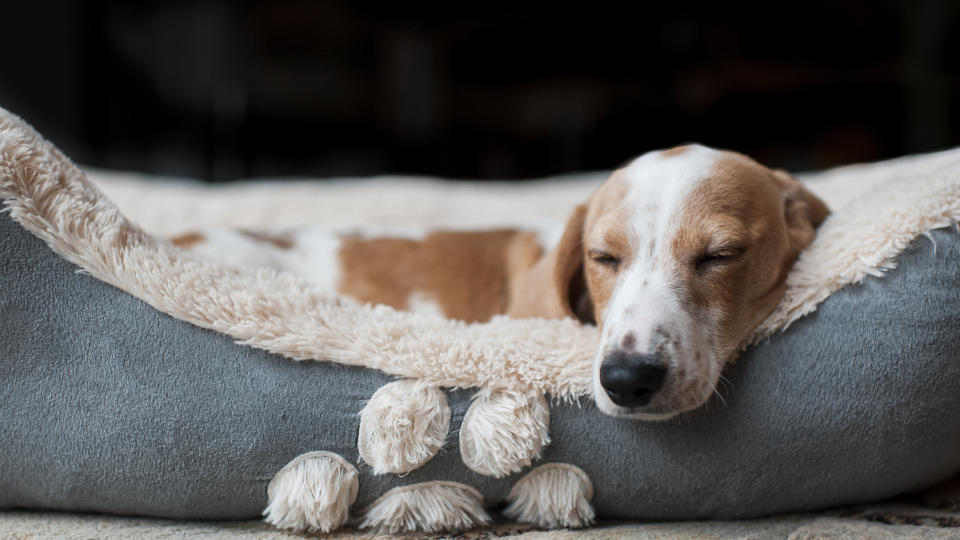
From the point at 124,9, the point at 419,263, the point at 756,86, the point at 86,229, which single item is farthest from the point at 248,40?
the point at 86,229

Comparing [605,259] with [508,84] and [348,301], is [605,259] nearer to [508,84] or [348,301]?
[348,301]

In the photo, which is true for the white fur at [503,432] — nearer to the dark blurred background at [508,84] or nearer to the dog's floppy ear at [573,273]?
the dog's floppy ear at [573,273]

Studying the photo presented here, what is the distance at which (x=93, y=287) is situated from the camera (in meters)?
1.36

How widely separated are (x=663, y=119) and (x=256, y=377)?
499 centimetres

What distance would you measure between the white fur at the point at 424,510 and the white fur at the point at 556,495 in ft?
0.29

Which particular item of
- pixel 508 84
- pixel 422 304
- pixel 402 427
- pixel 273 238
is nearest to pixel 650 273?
pixel 402 427

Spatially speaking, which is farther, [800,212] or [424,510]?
[800,212]

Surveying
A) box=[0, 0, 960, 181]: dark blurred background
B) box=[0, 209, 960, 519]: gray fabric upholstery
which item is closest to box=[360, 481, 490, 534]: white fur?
box=[0, 209, 960, 519]: gray fabric upholstery

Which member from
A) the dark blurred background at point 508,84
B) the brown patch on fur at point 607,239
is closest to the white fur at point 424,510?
the brown patch on fur at point 607,239

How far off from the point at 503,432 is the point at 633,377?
230mm

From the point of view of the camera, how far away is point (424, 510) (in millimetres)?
1306

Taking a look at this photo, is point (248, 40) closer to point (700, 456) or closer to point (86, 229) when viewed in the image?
point (86, 229)

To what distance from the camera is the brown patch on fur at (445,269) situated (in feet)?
6.98

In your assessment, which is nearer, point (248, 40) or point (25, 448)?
point (25, 448)
